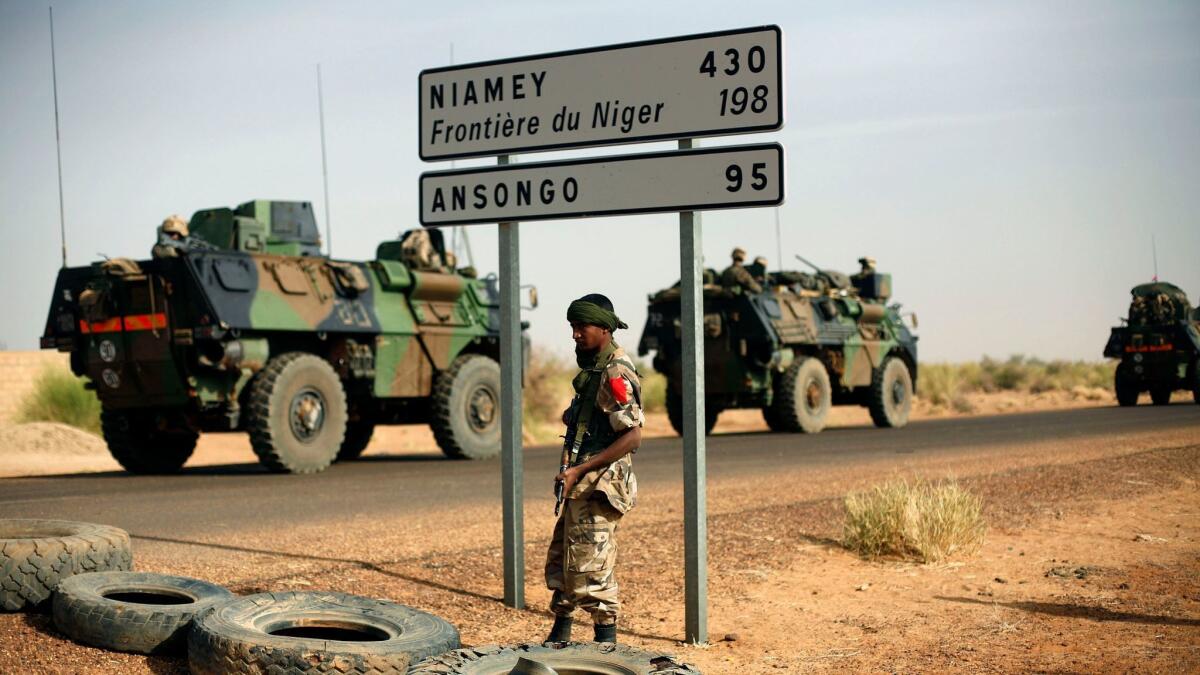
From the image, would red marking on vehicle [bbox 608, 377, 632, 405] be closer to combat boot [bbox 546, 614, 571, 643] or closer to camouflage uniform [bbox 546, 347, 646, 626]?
camouflage uniform [bbox 546, 347, 646, 626]

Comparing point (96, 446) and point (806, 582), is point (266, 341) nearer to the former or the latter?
point (96, 446)

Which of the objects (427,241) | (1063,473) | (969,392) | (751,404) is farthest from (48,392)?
(969,392)

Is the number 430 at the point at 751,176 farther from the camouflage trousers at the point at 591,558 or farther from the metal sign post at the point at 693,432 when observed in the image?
the camouflage trousers at the point at 591,558

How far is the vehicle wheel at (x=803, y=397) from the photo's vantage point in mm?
22125

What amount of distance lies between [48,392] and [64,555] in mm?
19779

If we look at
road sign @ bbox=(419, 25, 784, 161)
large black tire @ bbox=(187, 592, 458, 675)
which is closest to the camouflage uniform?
large black tire @ bbox=(187, 592, 458, 675)

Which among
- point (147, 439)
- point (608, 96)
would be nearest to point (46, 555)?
point (608, 96)

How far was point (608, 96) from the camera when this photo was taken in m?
6.29

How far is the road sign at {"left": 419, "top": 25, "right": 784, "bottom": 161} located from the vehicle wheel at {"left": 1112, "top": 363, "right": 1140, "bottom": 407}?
27.3 metres

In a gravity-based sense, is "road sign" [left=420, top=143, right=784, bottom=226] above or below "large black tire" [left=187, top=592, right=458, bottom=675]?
above

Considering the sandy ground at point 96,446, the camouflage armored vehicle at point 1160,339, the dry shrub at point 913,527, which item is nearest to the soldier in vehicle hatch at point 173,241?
the sandy ground at point 96,446

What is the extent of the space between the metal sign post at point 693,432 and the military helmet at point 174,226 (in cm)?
966

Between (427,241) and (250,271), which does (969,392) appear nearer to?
(427,241)

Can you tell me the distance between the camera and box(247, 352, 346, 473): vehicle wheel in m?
13.9
